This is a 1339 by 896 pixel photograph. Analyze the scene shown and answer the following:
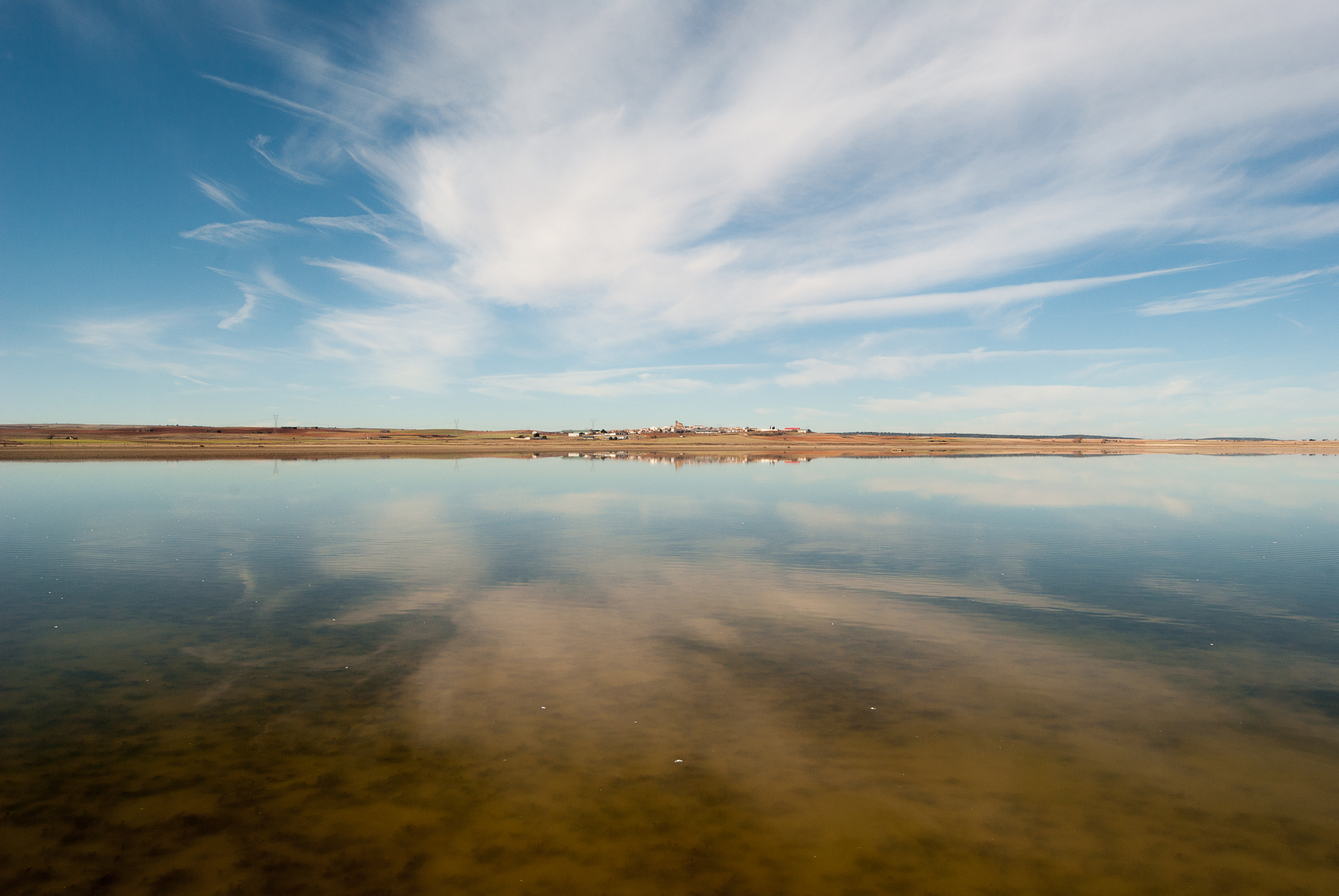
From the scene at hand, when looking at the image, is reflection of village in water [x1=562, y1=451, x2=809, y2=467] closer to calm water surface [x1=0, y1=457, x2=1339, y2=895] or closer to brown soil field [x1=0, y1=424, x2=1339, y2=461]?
brown soil field [x1=0, y1=424, x2=1339, y2=461]

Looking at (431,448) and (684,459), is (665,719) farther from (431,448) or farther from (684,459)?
(431,448)

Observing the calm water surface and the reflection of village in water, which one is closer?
the calm water surface

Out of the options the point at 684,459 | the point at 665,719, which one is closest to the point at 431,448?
the point at 684,459

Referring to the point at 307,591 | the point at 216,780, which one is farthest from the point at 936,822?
the point at 307,591

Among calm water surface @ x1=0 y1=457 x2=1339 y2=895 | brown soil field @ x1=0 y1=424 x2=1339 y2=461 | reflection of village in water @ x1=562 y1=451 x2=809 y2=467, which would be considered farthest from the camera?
brown soil field @ x1=0 y1=424 x2=1339 y2=461

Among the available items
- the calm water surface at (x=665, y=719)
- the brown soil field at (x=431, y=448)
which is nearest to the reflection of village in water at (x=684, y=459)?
the brown soil field at (x=431, y=448)

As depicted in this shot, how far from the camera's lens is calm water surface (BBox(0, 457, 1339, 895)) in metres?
5.84

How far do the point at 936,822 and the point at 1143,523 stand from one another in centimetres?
2677

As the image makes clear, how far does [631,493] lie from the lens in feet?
125

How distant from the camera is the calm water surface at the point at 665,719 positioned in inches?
230

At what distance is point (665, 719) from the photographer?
28.2 feet

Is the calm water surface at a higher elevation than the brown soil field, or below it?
below

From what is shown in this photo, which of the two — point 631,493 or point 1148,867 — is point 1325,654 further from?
point 631,493

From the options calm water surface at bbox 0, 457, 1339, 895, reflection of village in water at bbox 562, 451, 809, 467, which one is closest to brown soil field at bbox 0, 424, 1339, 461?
reflection of village in water at bbox 562, 451, 809, 467
